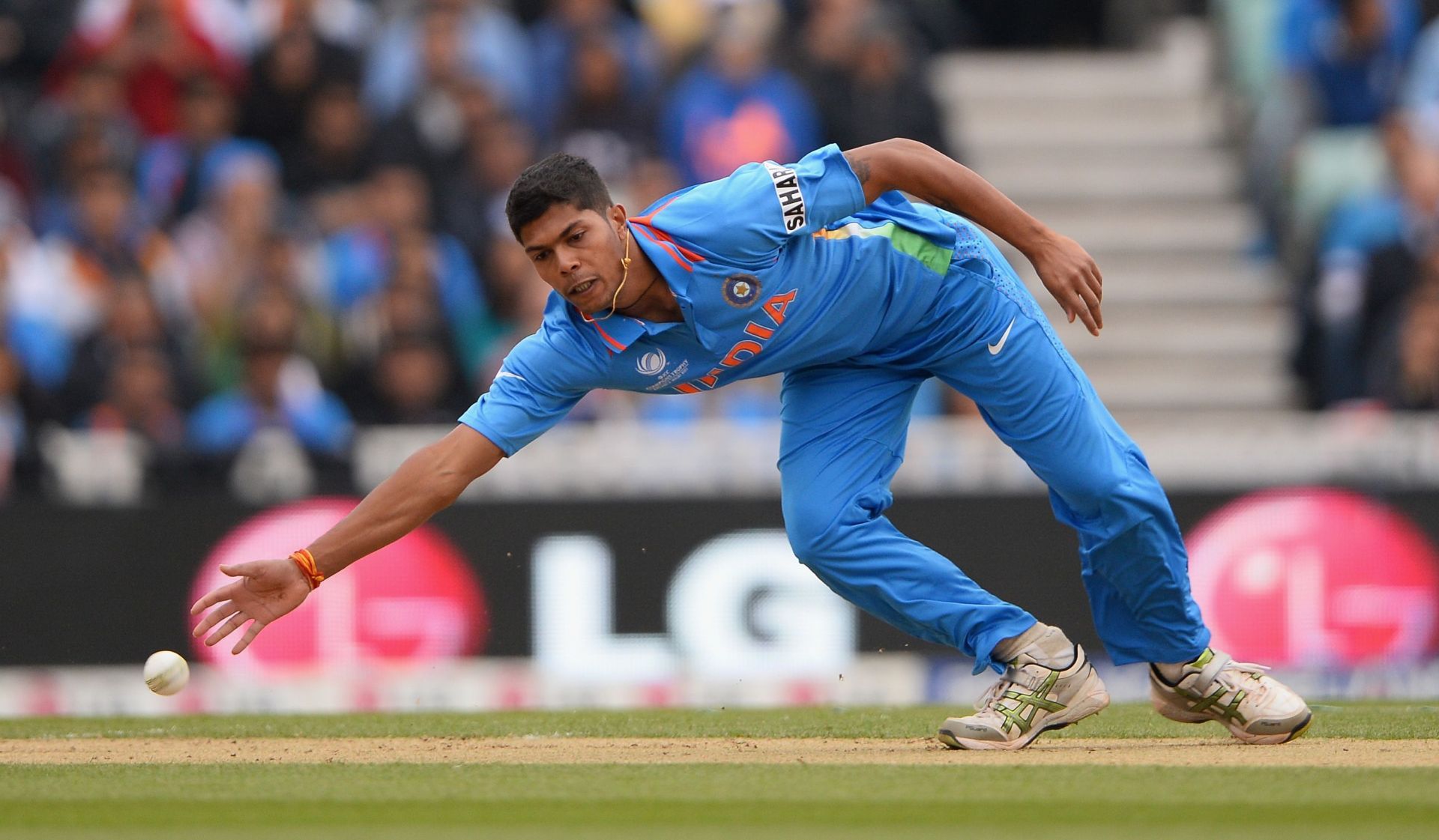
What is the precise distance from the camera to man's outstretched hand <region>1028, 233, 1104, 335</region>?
580 centimetres

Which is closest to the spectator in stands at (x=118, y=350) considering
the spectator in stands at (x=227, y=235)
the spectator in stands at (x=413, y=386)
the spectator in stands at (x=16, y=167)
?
the spectator in stands at (x=227, y=235)

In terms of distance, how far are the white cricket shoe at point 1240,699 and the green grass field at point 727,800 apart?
0.09 m

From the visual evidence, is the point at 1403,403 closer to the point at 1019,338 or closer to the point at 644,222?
the point at 1019,338

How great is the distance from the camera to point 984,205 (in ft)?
19.2

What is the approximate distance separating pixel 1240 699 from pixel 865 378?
1573 mm

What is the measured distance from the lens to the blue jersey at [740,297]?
5746 mm

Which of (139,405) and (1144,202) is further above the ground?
(1144,202)

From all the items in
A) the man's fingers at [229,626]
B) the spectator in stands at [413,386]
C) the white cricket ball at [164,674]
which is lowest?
the white cricket ball at [164,674]

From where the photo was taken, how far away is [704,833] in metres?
4.64

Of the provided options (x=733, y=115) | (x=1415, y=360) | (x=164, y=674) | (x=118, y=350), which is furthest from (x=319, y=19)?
(x=164, y=674)

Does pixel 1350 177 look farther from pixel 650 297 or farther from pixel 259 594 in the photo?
pixel 259 594

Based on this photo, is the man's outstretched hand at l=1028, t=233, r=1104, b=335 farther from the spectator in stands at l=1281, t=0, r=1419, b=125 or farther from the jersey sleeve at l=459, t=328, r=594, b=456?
the spectator in stands at l=1281, t=0, r=1419, b=125

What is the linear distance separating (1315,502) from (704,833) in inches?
224

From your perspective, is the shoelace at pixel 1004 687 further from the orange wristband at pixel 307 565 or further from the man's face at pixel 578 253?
the orange wristband at pixel 307 565
